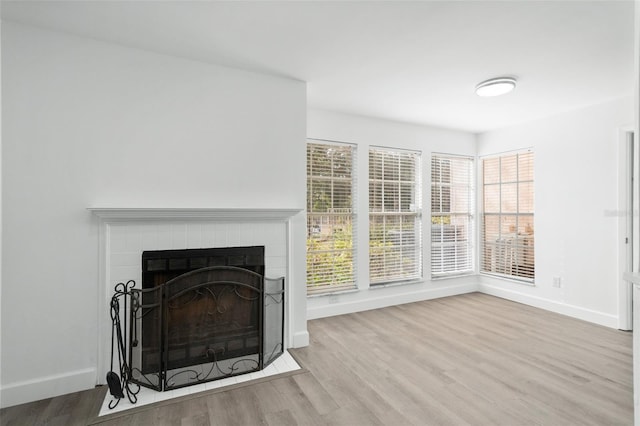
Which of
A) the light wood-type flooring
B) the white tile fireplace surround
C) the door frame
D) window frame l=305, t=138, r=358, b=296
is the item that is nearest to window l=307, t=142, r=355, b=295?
window frame l=305, t=138, r=358, b=296

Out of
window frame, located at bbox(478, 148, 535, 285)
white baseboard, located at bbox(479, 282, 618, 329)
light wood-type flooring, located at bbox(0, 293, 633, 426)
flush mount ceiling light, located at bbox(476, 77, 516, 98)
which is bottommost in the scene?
light wood-type flooring, located at bbox(0, 293, 633, 426)

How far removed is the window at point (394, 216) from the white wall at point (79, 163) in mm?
2075

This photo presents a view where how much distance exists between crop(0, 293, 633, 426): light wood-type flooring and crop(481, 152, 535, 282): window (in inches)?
50.7

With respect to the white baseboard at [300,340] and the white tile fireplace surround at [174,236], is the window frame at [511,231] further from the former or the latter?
the white tile fireplace surround at [174,236]

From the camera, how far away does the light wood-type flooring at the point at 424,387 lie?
6.66 feet

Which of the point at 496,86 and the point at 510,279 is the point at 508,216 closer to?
the point at 510,279

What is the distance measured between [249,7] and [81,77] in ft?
4.53

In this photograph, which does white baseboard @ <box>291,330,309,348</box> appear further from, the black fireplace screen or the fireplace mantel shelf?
the fireplace mantel shelf

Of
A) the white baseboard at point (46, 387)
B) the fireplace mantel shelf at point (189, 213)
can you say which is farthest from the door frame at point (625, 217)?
the white baseboard at point (46, 387)

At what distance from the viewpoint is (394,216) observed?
14.9 ft

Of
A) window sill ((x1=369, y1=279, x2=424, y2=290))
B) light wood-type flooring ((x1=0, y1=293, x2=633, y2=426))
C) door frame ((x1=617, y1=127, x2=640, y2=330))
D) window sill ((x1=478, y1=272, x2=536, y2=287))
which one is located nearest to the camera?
light wood-type flooring ((x1=0, y1=293, x2=633, y2=426))

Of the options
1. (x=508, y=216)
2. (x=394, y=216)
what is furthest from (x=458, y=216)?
(x=394, y=216)

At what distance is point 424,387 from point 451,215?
3194 millimetres

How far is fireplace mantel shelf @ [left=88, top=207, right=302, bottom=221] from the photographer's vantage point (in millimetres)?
2357
